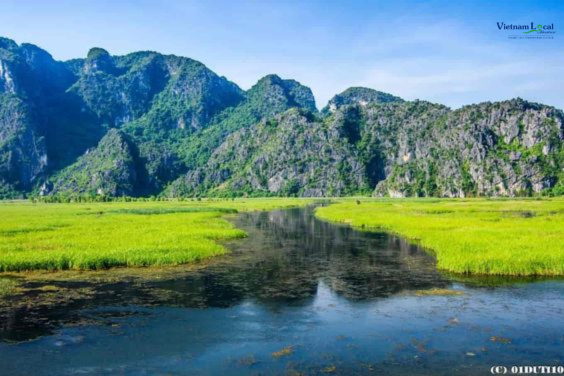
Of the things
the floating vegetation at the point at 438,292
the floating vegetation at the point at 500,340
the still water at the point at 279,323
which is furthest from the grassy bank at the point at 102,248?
the floating vegetation at the point at 500,340

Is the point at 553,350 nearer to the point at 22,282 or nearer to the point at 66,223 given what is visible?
the point at 22,282

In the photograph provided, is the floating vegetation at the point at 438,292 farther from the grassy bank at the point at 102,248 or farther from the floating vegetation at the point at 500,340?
the grassy bank at the point at 102,248

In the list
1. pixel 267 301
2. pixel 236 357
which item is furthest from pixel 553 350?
pixel 267 301

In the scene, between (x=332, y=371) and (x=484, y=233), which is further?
(x=484, y=233)

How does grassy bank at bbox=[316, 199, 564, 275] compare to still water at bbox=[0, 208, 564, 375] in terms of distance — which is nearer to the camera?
still water at bbox=[0, 208, 564, 375]

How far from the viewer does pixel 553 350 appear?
2072 cm

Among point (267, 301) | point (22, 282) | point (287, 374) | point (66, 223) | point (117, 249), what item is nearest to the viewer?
point (287, 374)

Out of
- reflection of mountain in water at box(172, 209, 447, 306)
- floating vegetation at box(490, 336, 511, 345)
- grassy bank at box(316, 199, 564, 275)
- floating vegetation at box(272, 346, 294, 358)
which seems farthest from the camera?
grassy bank at box(316, 199, 564, 275)

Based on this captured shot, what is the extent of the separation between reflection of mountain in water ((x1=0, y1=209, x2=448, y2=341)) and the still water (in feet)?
0.47

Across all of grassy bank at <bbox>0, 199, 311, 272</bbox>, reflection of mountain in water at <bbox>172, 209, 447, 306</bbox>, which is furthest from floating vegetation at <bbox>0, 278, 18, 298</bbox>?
reflection of mountain in water at <bbox>172, 209, 447, 306</bbox>

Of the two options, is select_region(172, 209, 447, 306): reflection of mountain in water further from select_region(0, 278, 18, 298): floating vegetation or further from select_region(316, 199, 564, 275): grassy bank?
select_region(0, 278, 18, 298): floating vegetation

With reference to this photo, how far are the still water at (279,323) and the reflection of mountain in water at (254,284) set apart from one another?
0.47 ft

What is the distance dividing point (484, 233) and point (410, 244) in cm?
839

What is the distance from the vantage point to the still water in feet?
65.2
